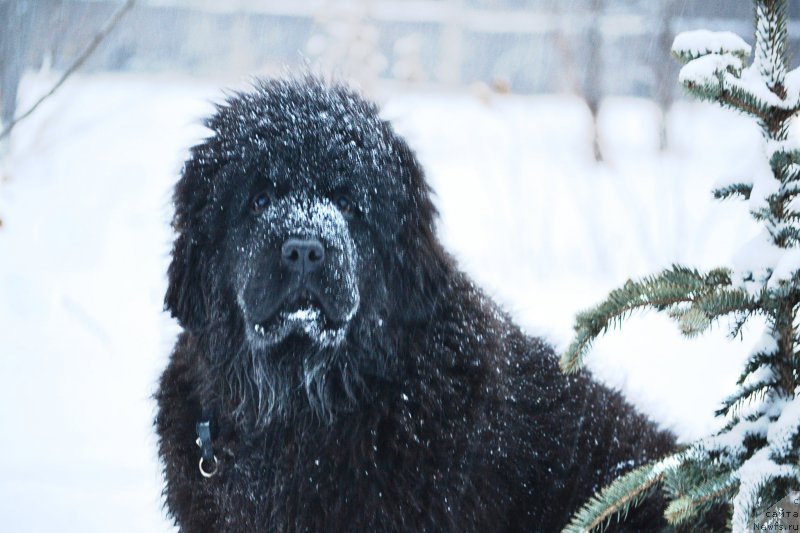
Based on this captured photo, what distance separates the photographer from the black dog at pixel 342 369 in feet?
8.61

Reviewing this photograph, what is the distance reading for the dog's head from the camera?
266 cm

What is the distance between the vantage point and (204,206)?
9.45 feet

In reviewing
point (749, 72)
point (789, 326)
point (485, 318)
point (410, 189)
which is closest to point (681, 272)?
point (789, 326)

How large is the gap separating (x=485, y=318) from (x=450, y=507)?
697 mm

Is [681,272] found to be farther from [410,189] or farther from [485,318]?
[410,189]

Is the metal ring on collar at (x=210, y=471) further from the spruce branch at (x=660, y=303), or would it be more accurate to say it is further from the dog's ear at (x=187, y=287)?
the spruce branch at (x=660, y=303)

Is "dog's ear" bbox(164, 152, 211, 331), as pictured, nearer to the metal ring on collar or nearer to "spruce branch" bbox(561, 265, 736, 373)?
the metal ring on collar

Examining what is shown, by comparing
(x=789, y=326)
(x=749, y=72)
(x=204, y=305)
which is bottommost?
(x=789, y=326)

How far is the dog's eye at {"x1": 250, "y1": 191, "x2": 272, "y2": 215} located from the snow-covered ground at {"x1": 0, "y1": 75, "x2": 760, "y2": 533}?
0.54 meters

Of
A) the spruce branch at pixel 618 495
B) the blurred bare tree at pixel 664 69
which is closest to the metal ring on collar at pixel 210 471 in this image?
the spruce branch at pixel 618 495

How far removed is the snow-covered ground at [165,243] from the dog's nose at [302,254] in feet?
2.86

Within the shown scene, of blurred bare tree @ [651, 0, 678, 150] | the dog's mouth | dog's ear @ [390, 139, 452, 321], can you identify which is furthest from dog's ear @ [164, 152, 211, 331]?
blurred bare tree @ [651, 0, 678, 150]

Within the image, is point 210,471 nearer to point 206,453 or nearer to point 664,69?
point 206,453

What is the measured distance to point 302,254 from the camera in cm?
250
